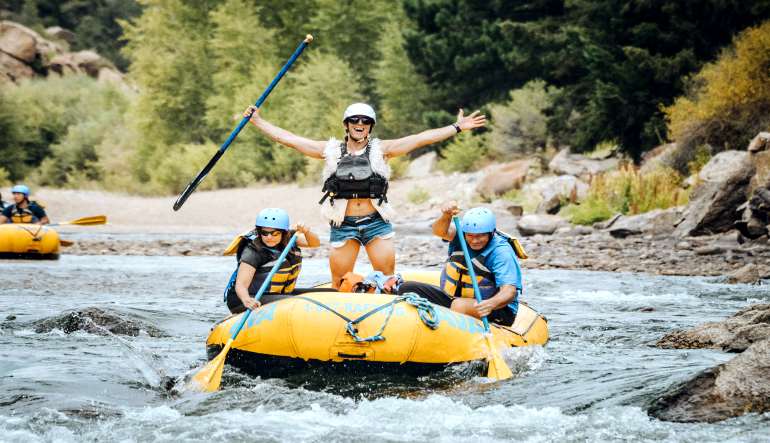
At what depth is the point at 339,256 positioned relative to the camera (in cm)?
643

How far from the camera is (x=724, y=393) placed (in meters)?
4.64

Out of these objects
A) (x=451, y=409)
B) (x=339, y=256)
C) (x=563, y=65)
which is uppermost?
(x=563, y=65)

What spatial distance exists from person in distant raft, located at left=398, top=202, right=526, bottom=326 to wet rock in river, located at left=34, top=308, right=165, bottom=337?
275 centimetres

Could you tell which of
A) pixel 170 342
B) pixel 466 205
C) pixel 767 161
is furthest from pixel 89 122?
pixel 170 342

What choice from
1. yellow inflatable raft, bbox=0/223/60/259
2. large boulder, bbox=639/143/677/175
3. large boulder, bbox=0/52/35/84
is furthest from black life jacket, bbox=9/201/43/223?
large boulder, bbox=0/52/35/84

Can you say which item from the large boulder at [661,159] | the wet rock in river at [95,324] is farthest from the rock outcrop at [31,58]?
the wet rock in river at [95,324]

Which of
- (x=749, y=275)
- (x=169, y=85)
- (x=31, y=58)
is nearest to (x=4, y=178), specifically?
(x=169, y=85)

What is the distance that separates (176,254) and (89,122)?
90.9ft

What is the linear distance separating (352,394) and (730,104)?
566 inches

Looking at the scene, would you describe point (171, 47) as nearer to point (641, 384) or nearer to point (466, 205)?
point (466, 205)

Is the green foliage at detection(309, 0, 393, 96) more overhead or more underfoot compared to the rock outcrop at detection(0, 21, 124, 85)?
more underfoot

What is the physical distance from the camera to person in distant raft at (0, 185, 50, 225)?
14773 mm

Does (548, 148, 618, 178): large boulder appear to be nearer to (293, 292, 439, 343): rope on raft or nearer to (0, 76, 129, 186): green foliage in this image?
(293, 292, 439, 343): rope on raft

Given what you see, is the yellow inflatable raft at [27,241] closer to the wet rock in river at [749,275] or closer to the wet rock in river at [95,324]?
the wet rock in river at [95,324]
